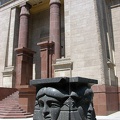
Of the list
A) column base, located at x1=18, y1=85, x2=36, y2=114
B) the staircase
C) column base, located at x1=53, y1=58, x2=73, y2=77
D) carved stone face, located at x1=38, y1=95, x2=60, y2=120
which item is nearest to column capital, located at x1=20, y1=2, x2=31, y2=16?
column base, located at x1=53, y1=58, x2=73, y2=77

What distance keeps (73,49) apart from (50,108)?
9.57 metres

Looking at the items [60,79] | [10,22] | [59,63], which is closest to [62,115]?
[60,79]

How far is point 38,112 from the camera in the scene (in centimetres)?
480

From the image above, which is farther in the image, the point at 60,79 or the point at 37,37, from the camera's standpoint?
the point at 37,37

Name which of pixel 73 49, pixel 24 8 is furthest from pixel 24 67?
pixel 24 8

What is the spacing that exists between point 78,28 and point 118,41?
391cm

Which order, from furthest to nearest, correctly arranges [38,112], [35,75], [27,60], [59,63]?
[35,75] < [27,60] < [59,63] < [38,112]

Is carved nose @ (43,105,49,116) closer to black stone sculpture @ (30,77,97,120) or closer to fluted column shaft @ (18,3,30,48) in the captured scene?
black stone sculpture @ (30,77,97,120)

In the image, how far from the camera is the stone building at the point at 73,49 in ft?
41.4

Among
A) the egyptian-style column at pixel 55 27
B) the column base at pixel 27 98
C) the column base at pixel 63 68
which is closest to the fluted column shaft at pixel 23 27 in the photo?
the egyptian-style column at pixel 55 27

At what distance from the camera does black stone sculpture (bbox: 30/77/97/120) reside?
4.44 m

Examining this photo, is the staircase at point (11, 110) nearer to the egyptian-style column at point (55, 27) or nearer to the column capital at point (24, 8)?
the egyptian-style column at point (55, 27)

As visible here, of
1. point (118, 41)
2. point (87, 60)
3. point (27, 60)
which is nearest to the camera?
point (87, 60)

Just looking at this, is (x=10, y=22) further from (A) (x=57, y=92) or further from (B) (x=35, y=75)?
(A) (x=57, y=92)
